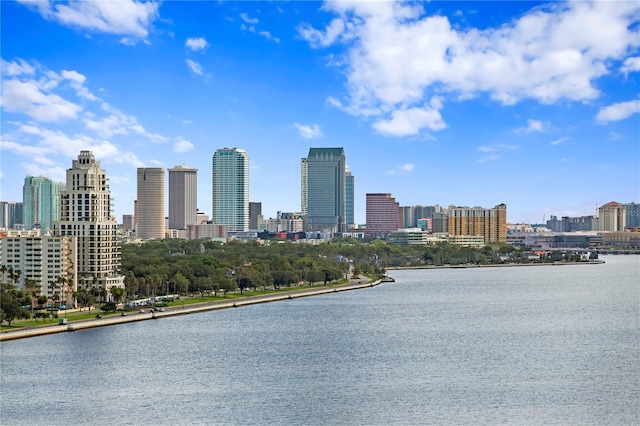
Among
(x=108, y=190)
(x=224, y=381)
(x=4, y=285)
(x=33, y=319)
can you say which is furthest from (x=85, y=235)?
(x=224, y=381)

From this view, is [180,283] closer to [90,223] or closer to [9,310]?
[90,223]

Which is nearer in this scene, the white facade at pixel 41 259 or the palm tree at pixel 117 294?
the palm tree at pixel 117 294

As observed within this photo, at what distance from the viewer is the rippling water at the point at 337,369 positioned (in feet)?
126

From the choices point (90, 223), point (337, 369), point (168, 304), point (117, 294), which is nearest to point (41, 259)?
point (90, 223)

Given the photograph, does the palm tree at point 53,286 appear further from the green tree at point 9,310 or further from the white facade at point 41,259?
the green tree at point 9,310

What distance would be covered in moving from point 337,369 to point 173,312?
93.4 ft

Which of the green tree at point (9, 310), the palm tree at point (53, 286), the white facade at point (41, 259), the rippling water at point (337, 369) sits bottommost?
the rippling water at point (337, 369)

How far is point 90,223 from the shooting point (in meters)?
83.1

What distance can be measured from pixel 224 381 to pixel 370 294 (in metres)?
52.9

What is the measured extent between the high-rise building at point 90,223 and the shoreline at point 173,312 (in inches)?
329

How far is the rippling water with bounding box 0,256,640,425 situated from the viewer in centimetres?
3828

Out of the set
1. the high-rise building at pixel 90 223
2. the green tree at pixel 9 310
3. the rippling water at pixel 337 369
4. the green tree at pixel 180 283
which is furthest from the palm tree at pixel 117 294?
the green tree at pixel 9 310

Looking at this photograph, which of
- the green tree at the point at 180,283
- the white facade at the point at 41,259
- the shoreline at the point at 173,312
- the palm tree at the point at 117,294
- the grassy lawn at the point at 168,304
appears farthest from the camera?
the green tree at the point at 180,283

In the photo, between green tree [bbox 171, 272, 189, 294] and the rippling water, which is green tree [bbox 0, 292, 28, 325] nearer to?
the rippling water
